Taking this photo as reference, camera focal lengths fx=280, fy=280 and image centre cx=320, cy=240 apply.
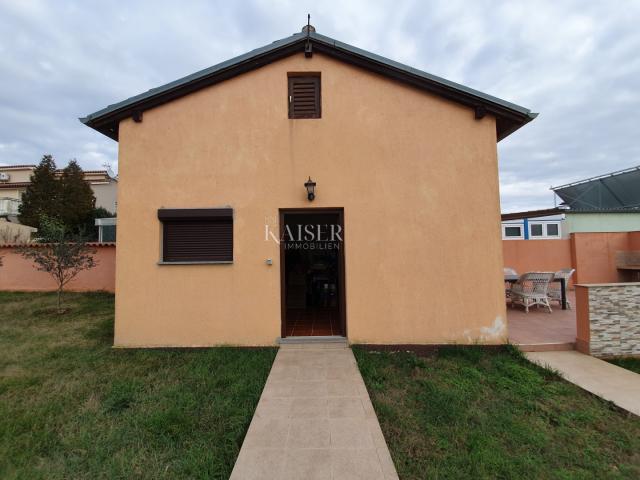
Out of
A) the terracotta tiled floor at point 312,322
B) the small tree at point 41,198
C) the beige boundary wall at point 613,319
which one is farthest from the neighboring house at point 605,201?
the small tree at point 41,198

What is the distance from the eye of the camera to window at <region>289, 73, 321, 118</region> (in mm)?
6367

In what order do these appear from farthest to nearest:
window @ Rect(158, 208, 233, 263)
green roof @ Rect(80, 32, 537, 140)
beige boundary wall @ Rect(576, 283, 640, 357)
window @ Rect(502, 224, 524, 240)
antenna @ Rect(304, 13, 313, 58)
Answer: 1. window @ Rect(502, 224, 524, 240)
2. window @ Rect(158, 208, 233, 263)
3. antenna @ Rect(304, 13, 313, 58)
4. green roof @ Rect(80, 32, 537, 140)
5. beige boundary wall @ Rect(576, 283, 640, 357)

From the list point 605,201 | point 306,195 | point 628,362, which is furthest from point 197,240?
point 605,201

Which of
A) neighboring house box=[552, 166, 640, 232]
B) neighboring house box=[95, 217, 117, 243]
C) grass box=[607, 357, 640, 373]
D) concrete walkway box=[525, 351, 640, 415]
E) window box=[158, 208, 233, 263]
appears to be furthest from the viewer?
neighboring house box=[552, 166, 640, 232]

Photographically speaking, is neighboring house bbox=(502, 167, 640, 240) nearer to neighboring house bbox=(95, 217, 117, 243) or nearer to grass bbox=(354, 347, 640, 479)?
grass bbox=(354, 347, 640, 479)

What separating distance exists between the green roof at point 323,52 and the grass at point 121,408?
5.16m

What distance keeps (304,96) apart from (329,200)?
2474 mm

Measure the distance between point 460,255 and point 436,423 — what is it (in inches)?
143

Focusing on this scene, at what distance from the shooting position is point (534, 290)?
885 cm

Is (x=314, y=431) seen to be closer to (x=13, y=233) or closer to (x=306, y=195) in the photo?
(x=306, y=195)

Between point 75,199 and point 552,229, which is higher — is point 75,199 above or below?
above

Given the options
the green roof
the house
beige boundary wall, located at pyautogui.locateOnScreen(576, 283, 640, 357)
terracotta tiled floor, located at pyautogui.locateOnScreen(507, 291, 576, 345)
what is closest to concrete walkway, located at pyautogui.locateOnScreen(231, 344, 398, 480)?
the house

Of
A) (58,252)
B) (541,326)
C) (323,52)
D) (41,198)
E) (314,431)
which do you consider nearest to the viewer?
(314,431)

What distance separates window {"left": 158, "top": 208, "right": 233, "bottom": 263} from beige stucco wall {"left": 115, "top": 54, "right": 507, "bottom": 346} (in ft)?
0.78
